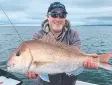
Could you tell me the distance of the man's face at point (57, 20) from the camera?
491 cm

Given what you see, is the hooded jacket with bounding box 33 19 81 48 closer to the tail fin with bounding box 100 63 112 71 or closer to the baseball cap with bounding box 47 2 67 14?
the baseball cap with bounding box 47 2 67 14

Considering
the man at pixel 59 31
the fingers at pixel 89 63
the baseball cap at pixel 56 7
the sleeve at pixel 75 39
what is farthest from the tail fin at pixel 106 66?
the baseball cap at pixel 56 7

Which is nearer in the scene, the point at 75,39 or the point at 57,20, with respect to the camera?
the point at 57,20

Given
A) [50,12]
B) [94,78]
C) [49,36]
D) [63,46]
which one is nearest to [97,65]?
[63,46]

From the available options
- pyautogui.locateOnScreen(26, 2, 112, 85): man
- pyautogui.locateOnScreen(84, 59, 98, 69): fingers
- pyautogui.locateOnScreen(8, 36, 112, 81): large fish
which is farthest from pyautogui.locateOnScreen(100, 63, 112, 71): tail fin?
pyautogui.locateOnScreen(26, 2, 112, 85): man

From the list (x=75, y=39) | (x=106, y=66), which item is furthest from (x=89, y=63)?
(x=75, y=39)

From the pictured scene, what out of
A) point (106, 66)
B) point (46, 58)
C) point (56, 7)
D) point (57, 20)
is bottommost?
point (106, 66)

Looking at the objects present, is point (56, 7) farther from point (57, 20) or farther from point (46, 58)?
point (46, 58)

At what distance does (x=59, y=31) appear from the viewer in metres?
5.07

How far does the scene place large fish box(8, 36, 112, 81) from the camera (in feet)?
13.6

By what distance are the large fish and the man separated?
1.44 feet

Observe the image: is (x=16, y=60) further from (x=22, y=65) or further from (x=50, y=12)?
(x=50, y=12)

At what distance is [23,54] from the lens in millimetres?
4148

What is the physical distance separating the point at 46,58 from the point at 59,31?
0.96 meters
